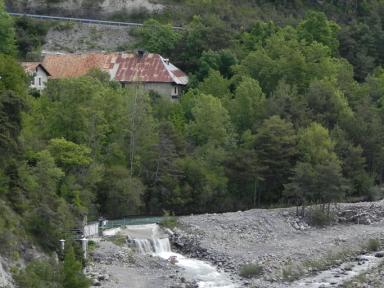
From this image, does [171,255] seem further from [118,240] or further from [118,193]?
[118,193]

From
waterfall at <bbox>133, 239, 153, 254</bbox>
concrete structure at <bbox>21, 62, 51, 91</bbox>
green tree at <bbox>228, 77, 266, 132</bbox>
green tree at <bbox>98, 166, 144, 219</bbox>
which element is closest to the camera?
waterfall at <bbox>133, 239, 153, 254</bbox>

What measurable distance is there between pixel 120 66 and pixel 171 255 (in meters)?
32.2

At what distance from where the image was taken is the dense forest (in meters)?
47.6

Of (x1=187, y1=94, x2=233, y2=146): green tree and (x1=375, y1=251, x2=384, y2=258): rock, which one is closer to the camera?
(x1=375, y1=251, x2=384, y2=258): rock

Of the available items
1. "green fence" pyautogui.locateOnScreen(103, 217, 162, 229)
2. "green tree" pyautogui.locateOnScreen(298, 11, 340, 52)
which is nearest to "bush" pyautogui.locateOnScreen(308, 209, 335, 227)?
"green fence" pyautogui.locateOnScreen(103, 217, 162, 229)

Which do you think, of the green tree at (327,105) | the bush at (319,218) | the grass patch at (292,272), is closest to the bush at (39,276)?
the grass patch at (292,272)

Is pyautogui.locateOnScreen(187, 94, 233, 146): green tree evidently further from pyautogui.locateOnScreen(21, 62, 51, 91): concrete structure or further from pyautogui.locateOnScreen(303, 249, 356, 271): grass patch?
pyautogui.locateOnScreen(303, 249, 356, 271): grass patch

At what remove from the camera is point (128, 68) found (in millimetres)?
81625

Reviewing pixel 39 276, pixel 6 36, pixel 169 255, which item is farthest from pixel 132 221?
pixel 6 36

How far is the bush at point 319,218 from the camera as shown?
62.2 meters

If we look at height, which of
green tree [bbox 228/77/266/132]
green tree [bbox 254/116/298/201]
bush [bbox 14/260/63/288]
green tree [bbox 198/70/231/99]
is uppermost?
green tree [bbox 198/70/231/99]

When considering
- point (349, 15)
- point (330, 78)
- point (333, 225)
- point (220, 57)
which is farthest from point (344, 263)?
point (349, 15)

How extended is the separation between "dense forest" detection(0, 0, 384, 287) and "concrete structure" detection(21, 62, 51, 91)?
131 inches

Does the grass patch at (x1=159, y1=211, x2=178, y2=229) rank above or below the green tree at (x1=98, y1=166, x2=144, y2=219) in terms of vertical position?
below
